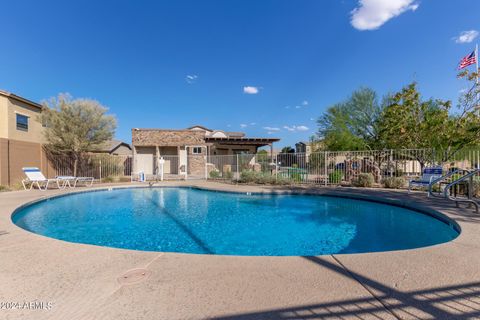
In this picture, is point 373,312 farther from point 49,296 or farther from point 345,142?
point 345,142

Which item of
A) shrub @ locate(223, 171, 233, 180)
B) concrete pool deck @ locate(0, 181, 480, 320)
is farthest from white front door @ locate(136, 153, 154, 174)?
concrete pool deck @ locate(0, 181, 480, 320)

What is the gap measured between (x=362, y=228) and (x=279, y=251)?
2.95 m

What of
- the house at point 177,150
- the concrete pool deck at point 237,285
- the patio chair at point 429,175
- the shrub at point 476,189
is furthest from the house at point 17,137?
the shrub at point 476,189

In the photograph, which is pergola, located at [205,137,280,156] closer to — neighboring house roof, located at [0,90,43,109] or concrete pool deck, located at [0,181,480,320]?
neighboring house roof, located at [0,90,43,109]

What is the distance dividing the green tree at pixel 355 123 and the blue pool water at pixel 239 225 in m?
11.9

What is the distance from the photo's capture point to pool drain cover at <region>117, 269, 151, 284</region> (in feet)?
8.08

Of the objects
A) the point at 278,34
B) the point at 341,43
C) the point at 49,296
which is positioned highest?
the point at 278,34

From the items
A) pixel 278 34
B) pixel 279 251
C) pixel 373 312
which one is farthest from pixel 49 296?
pixel 278 34

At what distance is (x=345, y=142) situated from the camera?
19.9 meters

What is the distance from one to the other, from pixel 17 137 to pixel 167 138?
9335 millimetres

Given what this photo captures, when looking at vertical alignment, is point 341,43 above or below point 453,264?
above

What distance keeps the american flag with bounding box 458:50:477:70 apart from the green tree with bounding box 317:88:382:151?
7.17 metres

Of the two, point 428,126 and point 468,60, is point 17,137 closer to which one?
point 428,126

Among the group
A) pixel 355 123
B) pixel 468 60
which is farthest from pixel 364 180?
pixel 355 123
